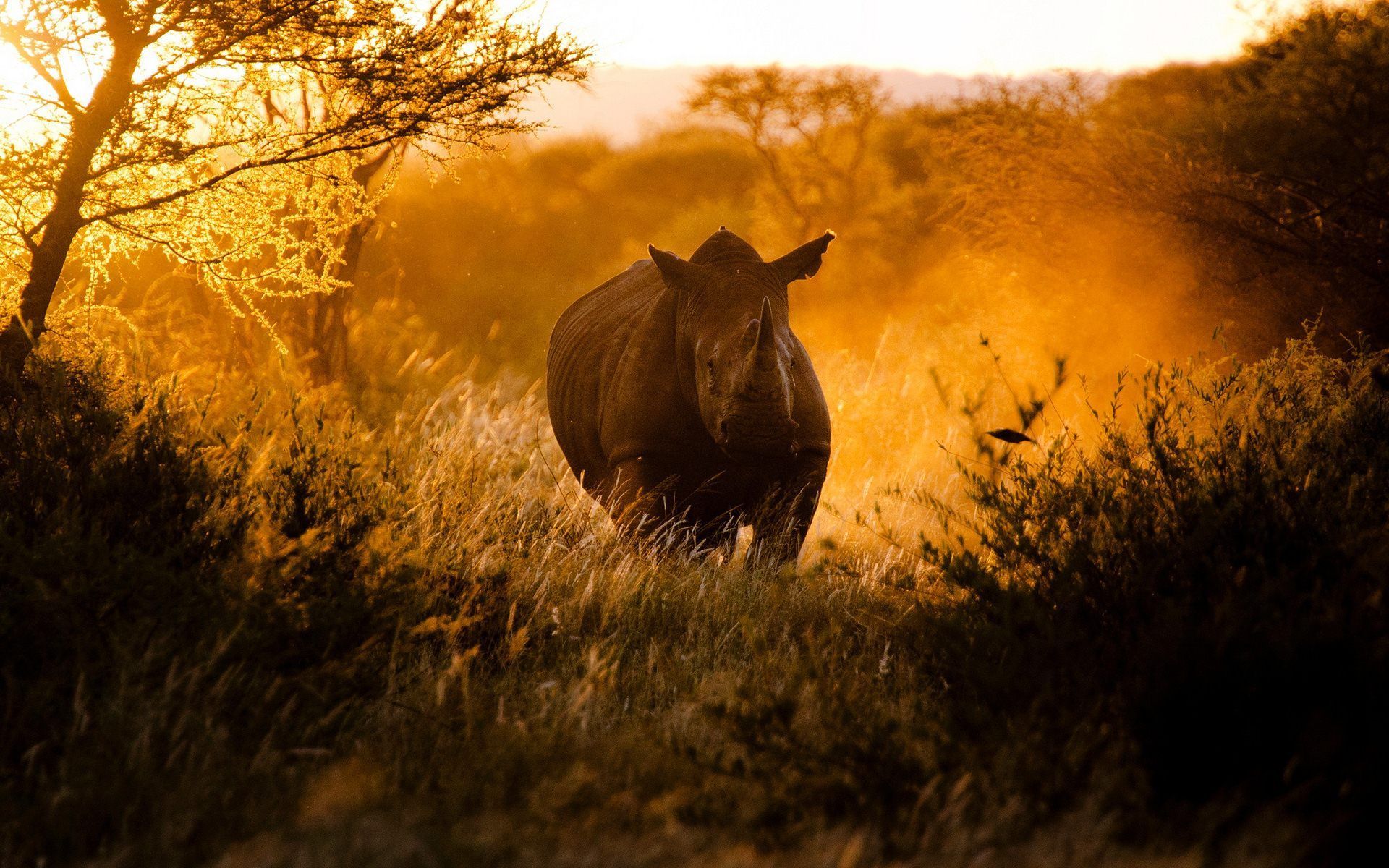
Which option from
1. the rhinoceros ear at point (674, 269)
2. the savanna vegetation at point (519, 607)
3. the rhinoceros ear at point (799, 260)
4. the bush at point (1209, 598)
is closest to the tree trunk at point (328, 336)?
the savanna vegetation at point (519, 607)

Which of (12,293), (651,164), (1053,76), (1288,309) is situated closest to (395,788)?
(12,293)

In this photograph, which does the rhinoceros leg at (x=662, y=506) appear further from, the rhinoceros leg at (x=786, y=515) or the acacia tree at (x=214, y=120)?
the acacia tree at (x=214, y=120)

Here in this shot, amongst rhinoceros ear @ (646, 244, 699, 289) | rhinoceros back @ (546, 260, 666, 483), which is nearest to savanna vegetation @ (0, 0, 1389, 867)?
rhinoceros back @ (546, 260, 666, 483)

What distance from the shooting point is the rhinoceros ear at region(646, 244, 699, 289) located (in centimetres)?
564

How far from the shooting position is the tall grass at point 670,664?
2.75 m

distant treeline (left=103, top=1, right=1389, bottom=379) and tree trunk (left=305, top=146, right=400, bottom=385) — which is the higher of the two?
distant treeline (left=103, top=1, right=1389, bottom=379)

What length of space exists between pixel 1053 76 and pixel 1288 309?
4.19 meters

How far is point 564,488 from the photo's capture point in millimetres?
7957

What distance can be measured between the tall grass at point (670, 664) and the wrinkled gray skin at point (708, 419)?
0.47m

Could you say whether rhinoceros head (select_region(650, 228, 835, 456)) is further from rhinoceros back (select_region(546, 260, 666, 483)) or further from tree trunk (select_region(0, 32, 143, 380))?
tree trunk (select_region(0, 32, 143, 380))

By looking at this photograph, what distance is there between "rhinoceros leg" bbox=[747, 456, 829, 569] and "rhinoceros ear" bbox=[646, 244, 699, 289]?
1.03 m

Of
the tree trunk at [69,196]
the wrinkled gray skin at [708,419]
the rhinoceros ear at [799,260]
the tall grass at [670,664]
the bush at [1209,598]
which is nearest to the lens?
the tall grass at [670,664]

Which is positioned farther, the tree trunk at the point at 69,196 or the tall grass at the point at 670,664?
the tree trunk at the point at 69,196

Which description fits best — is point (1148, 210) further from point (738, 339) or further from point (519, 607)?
point (519, 607)
